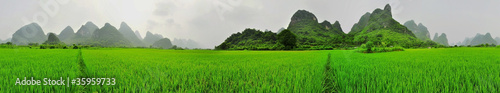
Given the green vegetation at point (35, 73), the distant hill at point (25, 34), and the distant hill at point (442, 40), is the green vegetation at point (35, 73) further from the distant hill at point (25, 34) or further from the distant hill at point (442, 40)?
the distant hill at point (442, 40)

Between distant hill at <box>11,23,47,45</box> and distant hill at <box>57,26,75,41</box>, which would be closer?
distant hill at <box>11,23,47,45</box>

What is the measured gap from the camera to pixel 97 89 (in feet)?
4.65

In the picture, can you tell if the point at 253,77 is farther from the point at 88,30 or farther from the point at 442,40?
the point at 442,40

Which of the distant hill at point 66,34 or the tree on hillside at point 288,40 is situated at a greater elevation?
the distant hill at point 66,34

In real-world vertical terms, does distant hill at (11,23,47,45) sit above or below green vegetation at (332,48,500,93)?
above

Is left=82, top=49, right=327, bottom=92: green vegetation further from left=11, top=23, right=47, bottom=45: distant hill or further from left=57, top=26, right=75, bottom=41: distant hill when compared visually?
left=57, top=26, right=75, bottom=41: distant hill

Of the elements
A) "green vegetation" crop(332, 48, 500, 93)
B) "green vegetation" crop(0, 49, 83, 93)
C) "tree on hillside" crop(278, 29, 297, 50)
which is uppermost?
"tree on hillside" crop(278, 29, 297, 50)

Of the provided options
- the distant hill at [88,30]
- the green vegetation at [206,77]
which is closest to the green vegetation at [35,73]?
the green vegetation at [206,77]

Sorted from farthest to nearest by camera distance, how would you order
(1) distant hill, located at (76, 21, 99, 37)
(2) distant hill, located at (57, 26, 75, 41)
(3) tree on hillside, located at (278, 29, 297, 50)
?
(2) distant hill, located at (57, 26, 75, 41)
(1) distant hill, located at (76, 21, 99, 37)
(3) tree on hillside, located at (278, 29, 297, 50)

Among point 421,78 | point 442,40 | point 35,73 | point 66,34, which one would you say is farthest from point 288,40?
point 442,40

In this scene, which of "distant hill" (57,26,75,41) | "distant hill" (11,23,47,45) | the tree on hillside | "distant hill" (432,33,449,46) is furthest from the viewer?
"distant hill" (432,33,449,46)

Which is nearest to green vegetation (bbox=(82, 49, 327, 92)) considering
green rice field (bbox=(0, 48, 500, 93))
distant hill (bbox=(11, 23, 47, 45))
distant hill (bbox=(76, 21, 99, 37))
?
green rice field (bbox=(0, 48, 500, 93))

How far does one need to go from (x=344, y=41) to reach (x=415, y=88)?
1757 inches

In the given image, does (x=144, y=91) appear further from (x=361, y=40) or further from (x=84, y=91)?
(x=361, y=40)
